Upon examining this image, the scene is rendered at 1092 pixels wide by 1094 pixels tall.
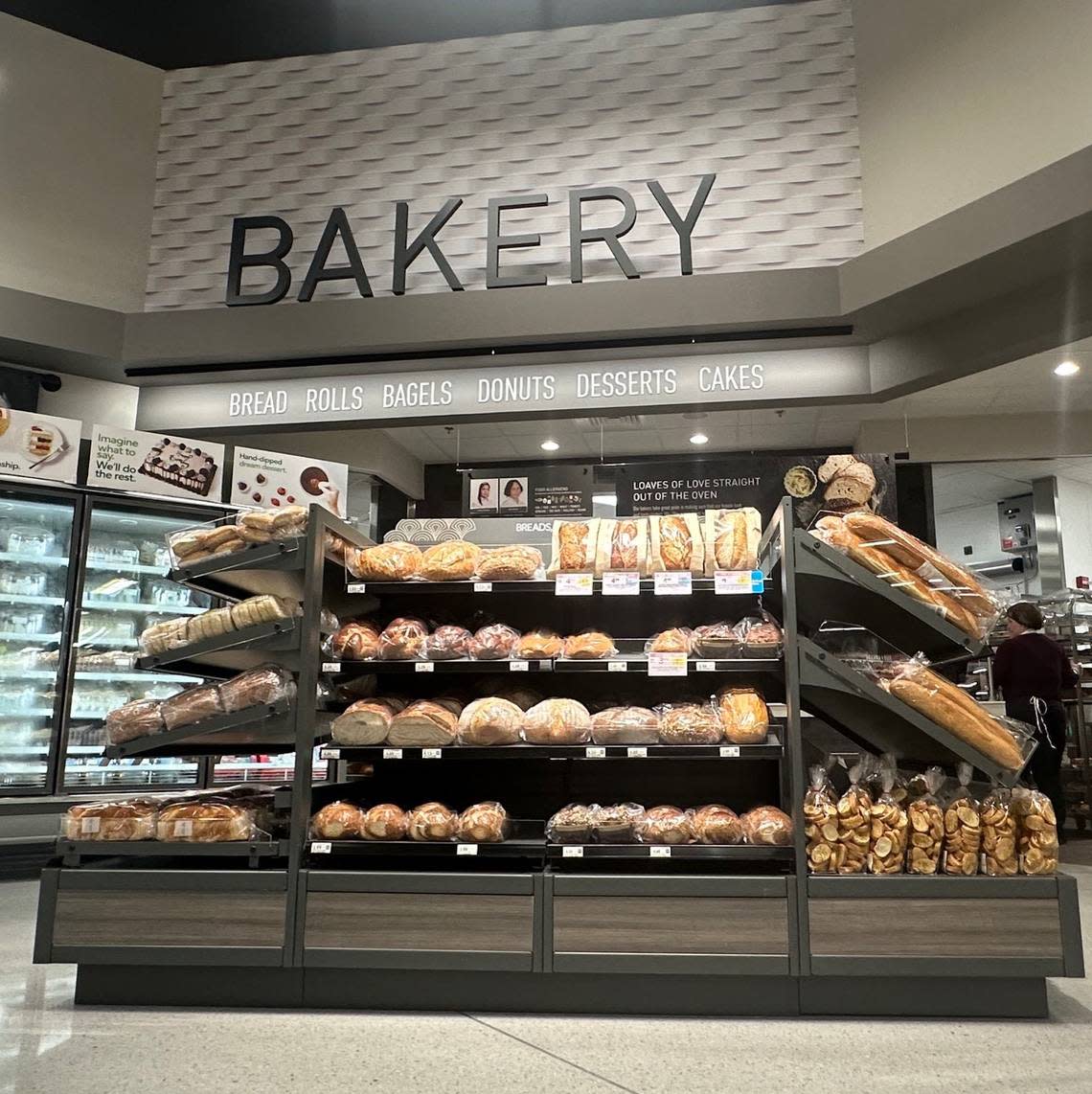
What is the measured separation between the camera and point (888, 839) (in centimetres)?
292

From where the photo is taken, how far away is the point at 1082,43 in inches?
160

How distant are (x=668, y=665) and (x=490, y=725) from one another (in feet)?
2.14

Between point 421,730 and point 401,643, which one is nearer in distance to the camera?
point 421,730

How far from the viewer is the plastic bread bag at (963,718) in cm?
294

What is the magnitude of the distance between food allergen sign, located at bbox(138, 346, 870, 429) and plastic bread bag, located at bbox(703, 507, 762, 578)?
1.20 metres

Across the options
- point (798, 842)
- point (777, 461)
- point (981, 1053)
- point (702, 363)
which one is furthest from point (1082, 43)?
point (981, 1053)

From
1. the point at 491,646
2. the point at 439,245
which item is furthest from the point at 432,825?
the point at 439,245

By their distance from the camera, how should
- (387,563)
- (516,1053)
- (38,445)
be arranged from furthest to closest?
(38,445), (387,563), (516,1053)

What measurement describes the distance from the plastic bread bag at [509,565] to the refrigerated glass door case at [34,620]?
3600 mm

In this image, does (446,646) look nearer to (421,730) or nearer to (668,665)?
(421,730)

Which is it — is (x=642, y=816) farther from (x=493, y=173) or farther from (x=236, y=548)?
Result: (x=493, y=173)

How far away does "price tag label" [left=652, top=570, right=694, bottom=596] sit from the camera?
10.5 feet

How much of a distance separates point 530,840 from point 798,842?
90cm

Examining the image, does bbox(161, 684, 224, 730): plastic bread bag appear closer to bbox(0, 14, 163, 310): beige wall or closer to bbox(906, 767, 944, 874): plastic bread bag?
bbox(906, 767, 944, 874): plastic bread bag
